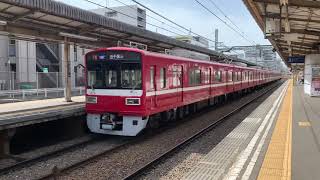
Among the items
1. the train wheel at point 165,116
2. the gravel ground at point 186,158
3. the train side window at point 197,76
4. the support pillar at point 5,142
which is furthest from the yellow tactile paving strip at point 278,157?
the support pillar at point 5,142

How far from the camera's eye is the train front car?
37.8ft

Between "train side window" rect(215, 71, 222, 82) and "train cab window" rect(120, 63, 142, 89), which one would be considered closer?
"train cab window" rect(120, 63, 142, 89)

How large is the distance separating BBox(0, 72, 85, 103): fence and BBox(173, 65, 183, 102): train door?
12.0m

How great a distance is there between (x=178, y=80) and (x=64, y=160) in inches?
232

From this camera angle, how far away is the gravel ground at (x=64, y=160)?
8312mm

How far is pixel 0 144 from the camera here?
969 cm

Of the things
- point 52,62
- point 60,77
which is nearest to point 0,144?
point 60,77

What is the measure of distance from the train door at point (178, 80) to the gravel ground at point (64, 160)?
2.89m

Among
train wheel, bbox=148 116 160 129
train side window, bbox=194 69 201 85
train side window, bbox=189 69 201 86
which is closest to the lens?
train wheel, bbox=148 116 160 129

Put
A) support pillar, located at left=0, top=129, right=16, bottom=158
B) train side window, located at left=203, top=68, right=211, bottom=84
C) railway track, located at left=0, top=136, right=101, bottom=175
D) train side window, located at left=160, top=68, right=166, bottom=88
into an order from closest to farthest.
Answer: railway track, located at left=0, top=136, right=101, bottom=175 < support pillar, located at left=0, top=129, right=16, bottom=158 < train side window, located at left=160, top=68, right=166, bottom=88 < train side window, located at left=203, top=68, right=211, bottom=84

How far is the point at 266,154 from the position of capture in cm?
918

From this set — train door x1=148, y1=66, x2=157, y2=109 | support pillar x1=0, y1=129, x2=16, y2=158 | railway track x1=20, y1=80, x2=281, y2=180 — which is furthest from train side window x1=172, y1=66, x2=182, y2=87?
support pillar x1=0, y1=129, x2=16, y2=158

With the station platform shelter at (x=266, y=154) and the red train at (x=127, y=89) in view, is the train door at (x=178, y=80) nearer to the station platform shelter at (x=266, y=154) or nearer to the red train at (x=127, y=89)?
the red train at (x=127, y=89)

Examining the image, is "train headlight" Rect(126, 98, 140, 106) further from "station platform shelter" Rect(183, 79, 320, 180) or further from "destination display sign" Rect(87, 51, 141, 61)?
"station platform shelter" Rect(183, 79, 320, 180)
